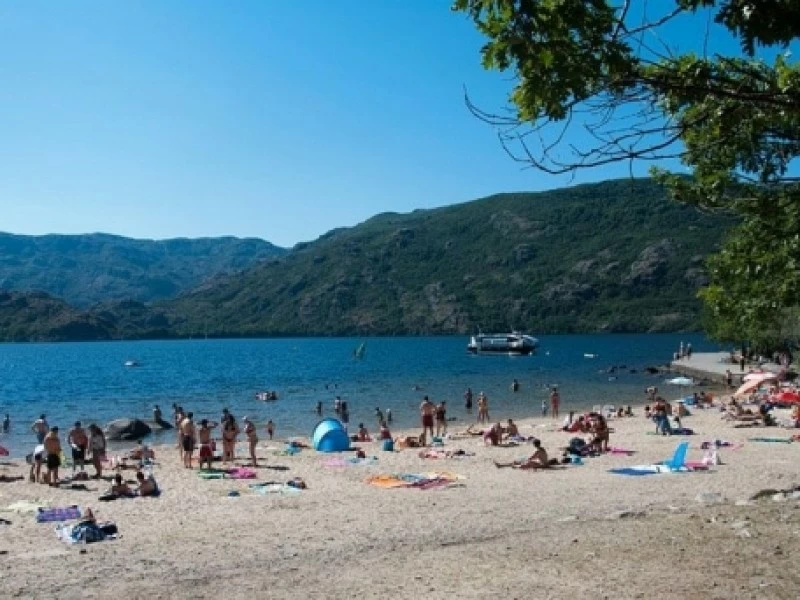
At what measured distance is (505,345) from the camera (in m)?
125

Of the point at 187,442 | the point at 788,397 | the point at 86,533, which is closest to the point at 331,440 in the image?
the point at 187,442

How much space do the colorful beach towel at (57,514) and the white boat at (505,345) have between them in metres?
111

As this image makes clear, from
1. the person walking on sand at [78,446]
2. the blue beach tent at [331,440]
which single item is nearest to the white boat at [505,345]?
the blue beach tent at [331,440]

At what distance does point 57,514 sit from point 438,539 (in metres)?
7.66

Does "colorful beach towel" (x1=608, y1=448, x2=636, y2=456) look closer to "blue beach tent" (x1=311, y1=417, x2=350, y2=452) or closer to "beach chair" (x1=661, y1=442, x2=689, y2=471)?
"beach chair" (x1=661, y1=442, x2=689, y2=471)

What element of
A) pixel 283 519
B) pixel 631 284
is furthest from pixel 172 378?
pixel 631 284

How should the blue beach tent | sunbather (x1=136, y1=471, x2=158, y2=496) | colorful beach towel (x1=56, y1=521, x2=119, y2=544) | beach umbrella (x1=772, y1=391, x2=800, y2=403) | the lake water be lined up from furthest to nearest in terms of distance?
the lake water → beach umbrella (x1=772, y1=391, x2=800, y2=403) → the blue beach tent → sunbather (x1=136, y1=471, x2=158, y2=496) → colorful beach towel (x1=56, y1=521, x2=119, y2=544)

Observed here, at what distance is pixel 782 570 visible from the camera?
333 inches

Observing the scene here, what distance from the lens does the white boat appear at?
A: 123 metres

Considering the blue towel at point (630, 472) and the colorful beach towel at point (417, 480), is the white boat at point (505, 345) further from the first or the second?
the colorful beach towel at point (417, 480)

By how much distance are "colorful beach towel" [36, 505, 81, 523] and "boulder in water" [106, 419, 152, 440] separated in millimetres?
19920

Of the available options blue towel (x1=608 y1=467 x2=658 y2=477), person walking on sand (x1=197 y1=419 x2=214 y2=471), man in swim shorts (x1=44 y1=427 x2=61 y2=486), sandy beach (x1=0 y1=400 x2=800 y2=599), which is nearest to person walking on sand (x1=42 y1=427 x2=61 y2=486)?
man in swim shorts (x1=44 y1=427 x2=61 y2=486)

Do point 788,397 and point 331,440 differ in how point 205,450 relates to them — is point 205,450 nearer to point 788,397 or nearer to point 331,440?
point 331,440

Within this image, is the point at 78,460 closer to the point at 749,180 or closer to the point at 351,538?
the point at 351,538
